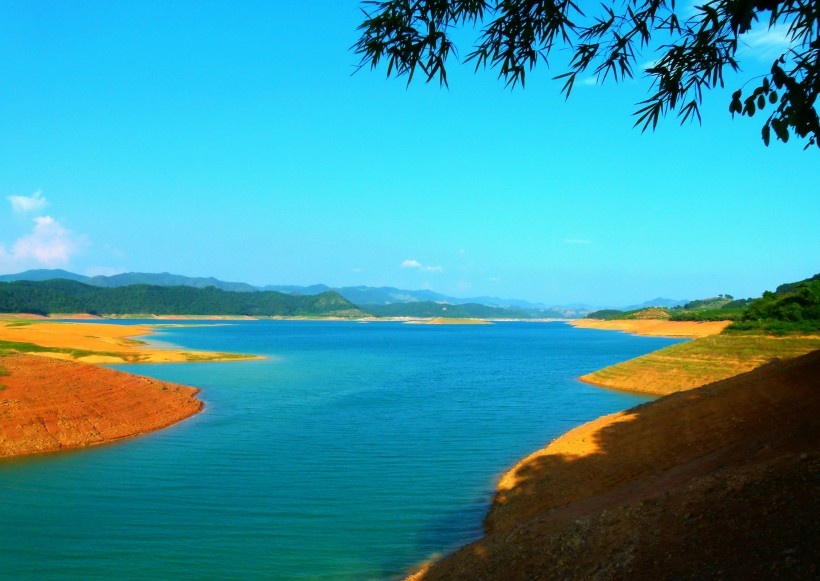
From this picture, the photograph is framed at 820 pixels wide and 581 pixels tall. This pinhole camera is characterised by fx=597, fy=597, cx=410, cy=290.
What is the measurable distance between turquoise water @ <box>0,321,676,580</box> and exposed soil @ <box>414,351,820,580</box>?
2444 millimetres

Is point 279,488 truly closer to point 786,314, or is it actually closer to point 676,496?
point 676,496

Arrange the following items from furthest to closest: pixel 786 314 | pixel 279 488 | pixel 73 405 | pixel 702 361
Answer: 1. pixel 786 314
2. pixel 702 361
3. pixel 73 405
4. pixel 279 488

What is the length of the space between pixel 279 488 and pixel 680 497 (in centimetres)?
1382

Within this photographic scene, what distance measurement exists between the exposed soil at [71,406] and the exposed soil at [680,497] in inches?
776

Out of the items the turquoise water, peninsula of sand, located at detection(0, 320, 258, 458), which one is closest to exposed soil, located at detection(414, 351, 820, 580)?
the turquoise water

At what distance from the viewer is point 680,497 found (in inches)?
419

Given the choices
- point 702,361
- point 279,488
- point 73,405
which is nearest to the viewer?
point 279,488

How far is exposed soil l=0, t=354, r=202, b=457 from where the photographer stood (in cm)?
2598

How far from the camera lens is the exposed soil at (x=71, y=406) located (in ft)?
85.3

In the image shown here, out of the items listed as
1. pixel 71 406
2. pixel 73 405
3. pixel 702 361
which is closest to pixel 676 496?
pixel 71 406

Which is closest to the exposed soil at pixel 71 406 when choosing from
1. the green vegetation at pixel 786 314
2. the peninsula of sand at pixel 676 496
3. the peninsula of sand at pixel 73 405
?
the peninsula of sand at pixel 73 405

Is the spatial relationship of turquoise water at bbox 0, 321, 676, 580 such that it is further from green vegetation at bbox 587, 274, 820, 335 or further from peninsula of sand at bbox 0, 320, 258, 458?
green vegetation at bbox 587, 274, 820, 335

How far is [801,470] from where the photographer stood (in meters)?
9.35

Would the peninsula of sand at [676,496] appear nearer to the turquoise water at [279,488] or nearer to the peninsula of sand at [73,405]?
the turquoise water at [279,488]
